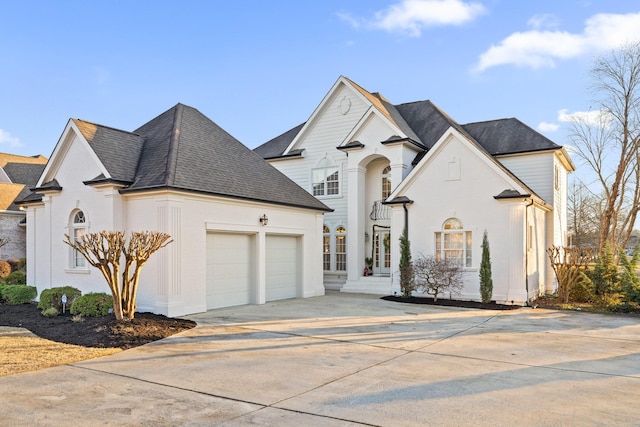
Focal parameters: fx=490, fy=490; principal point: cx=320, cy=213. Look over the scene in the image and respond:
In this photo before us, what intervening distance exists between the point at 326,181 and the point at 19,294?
13.0 meters

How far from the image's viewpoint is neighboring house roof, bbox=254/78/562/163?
2102 centimetres

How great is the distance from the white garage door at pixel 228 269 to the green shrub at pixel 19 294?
21.0ft

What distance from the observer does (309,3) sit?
14125mm

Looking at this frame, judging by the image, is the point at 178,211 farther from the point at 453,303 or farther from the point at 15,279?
the point at 15,279

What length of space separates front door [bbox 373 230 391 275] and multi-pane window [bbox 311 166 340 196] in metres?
2.85

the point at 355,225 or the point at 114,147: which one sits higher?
the point at 114,147

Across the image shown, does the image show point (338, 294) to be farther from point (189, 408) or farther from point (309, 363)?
point (189, 408)

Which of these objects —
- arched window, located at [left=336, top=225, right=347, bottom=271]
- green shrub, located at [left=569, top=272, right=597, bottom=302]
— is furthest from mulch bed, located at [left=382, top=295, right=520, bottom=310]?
arched window, located at [left=336, top=225, right=347, bottom=271]

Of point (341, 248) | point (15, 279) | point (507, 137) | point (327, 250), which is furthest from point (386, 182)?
point (15, 279)

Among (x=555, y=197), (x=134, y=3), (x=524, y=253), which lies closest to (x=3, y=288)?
(x=134, y=3)

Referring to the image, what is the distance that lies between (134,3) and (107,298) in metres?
8.56

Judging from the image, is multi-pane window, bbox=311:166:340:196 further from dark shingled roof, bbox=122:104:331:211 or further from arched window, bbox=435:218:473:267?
arched window, bbox=435:218:473:267

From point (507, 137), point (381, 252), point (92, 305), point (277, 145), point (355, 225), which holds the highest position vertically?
point (277, 145)

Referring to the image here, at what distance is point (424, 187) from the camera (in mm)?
18172
